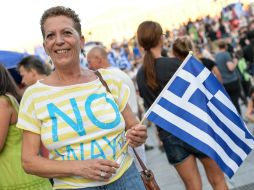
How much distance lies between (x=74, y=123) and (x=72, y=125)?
1 cm

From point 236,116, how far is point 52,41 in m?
1.62

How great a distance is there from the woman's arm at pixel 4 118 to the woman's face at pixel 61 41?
740mm

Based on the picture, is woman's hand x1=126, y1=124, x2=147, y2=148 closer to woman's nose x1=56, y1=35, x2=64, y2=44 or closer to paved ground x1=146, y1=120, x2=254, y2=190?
woman's nose x1=56, y1=35, x2=64, y2=44

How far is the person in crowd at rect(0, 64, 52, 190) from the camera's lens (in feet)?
10.6

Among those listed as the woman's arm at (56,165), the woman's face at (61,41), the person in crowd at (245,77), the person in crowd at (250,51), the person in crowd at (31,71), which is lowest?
the person in crowd at (245,77)

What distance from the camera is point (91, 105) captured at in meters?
2.50

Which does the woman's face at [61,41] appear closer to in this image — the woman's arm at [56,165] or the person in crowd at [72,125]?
the person in crowd at [72,125]

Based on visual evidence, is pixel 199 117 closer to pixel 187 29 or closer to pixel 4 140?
pixel 4 140

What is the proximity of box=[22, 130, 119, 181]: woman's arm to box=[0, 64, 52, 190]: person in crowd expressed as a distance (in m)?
0.75

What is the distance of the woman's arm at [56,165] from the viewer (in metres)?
2.35

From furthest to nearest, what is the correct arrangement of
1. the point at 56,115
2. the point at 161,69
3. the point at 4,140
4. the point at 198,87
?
the point at 161,69, the point at 198,87, the point at 4,140, the point at 56,115

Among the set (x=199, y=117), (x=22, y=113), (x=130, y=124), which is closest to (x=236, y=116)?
(x=199, y=117)

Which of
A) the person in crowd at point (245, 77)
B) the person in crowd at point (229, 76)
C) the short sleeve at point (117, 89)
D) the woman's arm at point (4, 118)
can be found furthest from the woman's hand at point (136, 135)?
the person in crowd at point (245, 77)

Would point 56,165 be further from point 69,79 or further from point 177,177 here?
point 177,177
